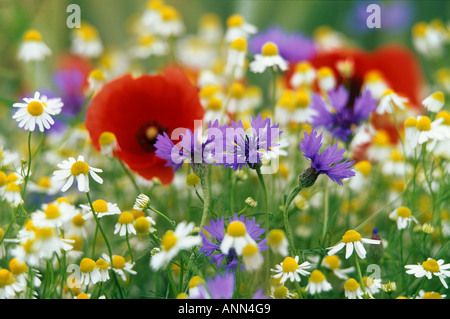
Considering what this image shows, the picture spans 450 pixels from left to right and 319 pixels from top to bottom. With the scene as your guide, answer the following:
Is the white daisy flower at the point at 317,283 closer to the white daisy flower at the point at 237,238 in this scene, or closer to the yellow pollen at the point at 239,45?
the white daisy flower at the point at 237,238

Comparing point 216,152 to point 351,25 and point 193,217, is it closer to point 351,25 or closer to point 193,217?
point 193,217

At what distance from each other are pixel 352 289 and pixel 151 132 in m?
0.22

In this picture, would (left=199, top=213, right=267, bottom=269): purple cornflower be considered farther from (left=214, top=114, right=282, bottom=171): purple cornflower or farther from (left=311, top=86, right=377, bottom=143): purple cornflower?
(left=311, top=86, right=377, bottom=143): purple cornflower

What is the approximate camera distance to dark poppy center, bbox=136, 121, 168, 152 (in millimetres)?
469

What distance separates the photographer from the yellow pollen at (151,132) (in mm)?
471

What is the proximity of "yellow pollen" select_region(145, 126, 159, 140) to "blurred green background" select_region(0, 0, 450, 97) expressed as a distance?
0.35 m

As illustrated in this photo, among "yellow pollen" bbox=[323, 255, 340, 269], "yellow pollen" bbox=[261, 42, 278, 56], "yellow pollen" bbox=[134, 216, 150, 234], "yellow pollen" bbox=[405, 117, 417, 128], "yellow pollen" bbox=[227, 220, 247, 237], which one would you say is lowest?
"yellow pollen" bbox=[227, 220, 247, 237]

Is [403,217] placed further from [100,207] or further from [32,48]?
[32,48]

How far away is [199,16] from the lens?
3.25ft

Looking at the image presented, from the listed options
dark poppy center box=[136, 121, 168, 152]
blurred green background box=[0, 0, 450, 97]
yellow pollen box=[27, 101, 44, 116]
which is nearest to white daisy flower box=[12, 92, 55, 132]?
yellow pollen box=[27, 101, 44, 116]

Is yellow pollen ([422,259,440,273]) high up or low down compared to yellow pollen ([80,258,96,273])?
down

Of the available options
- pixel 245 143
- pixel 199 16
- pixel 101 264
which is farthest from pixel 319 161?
Result: pixel 199 16
